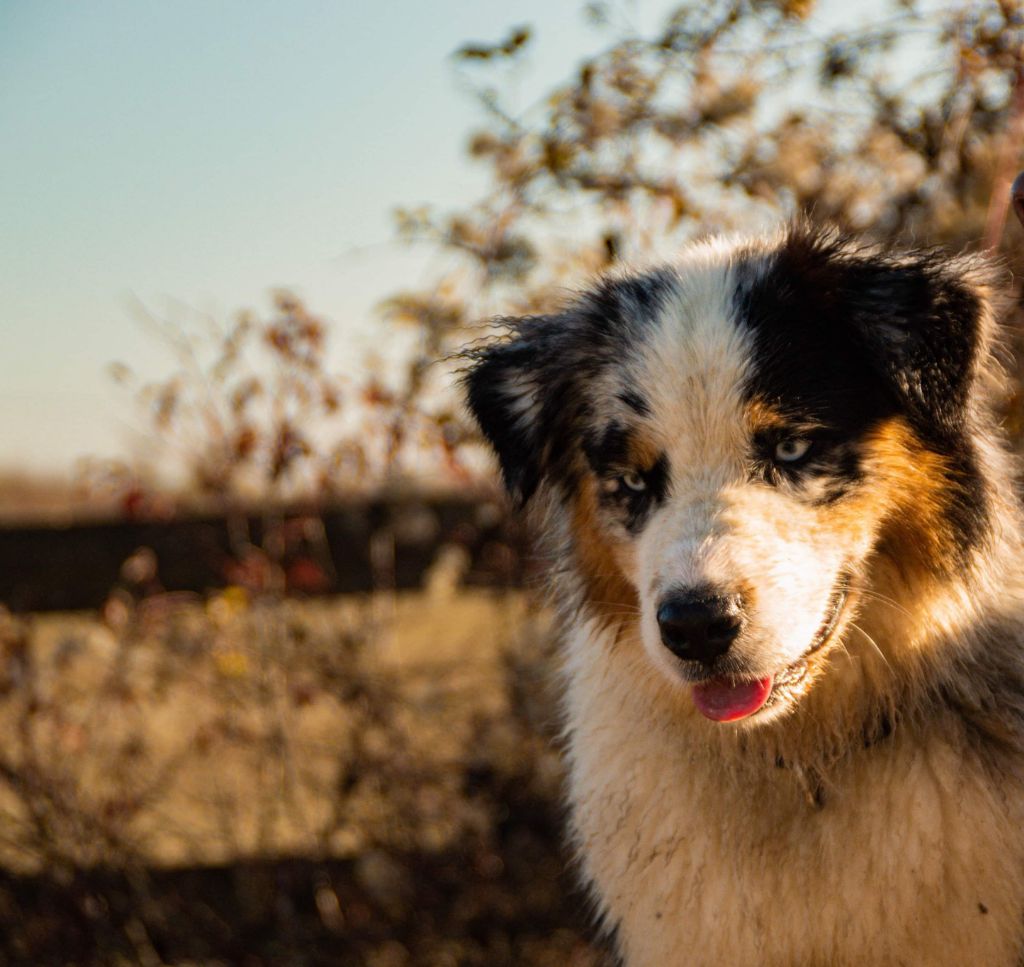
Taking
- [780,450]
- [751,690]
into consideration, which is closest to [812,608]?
[751,690]

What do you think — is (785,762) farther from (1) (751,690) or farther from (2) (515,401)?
(2) (515,401)

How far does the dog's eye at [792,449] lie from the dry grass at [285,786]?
2.22 meters

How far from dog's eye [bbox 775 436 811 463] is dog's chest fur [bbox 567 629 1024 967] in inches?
28.1

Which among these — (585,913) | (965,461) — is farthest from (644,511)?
(585,913)

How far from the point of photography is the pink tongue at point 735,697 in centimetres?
256

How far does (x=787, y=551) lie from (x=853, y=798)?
66 cm

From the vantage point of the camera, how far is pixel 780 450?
2633 mm

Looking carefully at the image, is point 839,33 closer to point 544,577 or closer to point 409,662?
point 544,577

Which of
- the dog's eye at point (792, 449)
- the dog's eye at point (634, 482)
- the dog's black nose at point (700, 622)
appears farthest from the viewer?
the dog's eye at point (634, 482)

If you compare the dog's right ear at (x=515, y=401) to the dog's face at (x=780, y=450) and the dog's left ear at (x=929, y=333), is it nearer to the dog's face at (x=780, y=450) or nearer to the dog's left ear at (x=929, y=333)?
the dog's face at (x=780, y=450)

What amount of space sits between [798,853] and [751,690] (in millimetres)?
441

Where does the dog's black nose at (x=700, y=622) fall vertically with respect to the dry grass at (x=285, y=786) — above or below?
above

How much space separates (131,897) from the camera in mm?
4867

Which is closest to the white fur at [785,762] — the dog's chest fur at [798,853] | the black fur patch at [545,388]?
the dog's chest fur at [798,853]
